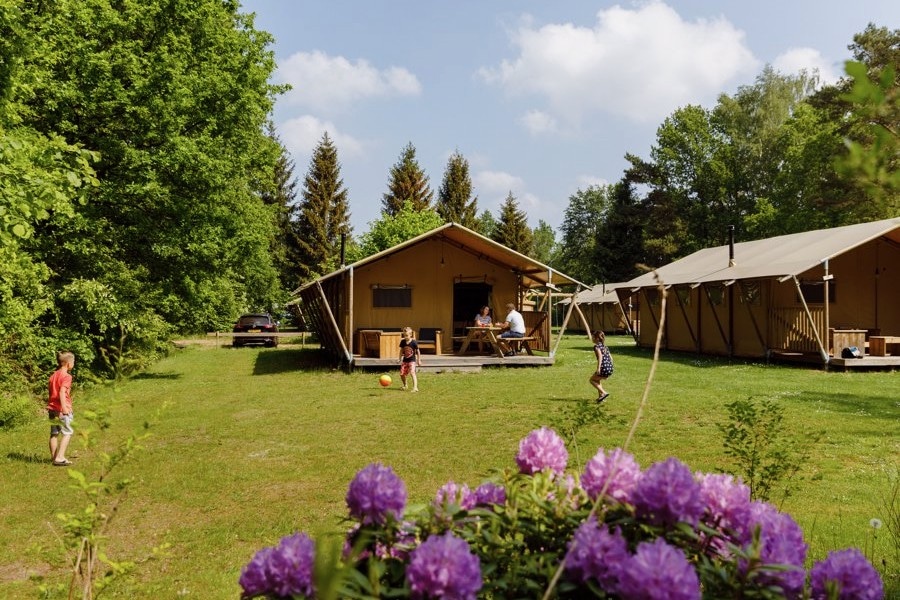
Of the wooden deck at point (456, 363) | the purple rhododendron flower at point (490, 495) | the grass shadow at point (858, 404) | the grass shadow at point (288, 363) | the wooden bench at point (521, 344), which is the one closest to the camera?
the purple rhododendron flower at point (490, 495)

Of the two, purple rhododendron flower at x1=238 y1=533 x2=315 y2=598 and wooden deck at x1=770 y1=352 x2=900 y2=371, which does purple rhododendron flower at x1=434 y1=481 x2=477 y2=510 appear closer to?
purple rhododendron flower at x1=238 y1=533 x2=315 y2=598

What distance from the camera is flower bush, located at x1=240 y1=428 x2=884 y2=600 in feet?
4.75

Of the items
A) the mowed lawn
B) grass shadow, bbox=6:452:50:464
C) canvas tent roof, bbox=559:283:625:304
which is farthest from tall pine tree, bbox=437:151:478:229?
grass shadow, bbox=6:452:50:464

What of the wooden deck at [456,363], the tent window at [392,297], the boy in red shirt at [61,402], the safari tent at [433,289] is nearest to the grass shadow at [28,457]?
the boy in red shirt at [61,402]

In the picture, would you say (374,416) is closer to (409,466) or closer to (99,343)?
(409,466)

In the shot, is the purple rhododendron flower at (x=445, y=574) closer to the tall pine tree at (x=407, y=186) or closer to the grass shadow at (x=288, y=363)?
the grass shadow at (x=288, y=363)

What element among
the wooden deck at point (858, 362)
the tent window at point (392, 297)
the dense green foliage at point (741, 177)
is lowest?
the wooden deck at point (858, 362)

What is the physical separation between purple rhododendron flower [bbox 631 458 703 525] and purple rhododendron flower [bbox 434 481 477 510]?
53cm

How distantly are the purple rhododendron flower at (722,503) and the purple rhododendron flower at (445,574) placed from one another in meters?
0.75

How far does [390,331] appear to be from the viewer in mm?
20938

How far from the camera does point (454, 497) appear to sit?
1.97 m

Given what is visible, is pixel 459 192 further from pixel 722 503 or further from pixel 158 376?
pixel 722 503

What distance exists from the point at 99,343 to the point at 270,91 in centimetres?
1018

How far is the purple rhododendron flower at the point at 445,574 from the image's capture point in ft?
4.70
